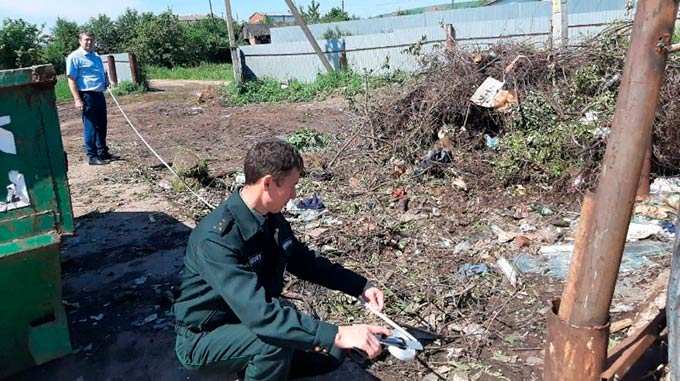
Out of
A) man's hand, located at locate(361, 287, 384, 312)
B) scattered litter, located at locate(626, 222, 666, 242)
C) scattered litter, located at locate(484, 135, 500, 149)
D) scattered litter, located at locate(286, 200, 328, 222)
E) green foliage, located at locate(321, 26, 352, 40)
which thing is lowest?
scattered litter, located at locate(626, 222, 666, 242)

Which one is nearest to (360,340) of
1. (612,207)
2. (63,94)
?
(612,207)

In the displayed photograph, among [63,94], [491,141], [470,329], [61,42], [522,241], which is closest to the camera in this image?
[470,329]

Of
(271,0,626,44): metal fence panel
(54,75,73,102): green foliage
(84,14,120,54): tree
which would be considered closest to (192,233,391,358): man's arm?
(271,0,626,44): metal fence panel

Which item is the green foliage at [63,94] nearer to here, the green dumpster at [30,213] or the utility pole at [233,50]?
the utility pole at [233,50]

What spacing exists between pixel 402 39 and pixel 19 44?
52.3ft

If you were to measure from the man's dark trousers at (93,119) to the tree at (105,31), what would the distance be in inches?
1261

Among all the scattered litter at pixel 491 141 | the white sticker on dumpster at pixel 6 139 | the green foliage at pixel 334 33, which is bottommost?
the scattered litter at pixel 491 141

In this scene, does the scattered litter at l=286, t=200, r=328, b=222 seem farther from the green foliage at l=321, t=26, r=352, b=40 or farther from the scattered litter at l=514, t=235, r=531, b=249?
the green foliage at l=321, t=26, r=352, b=40

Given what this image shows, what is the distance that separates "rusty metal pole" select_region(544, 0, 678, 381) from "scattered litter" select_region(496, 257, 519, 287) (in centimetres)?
188

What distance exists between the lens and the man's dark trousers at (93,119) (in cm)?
760

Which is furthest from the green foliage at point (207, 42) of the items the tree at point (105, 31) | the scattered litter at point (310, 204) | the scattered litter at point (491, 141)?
the scattered litter at point (310, 204)

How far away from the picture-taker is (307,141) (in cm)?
830

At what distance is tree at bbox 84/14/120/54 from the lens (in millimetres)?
37406

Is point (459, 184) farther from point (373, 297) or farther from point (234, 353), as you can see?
point (234, 353)
